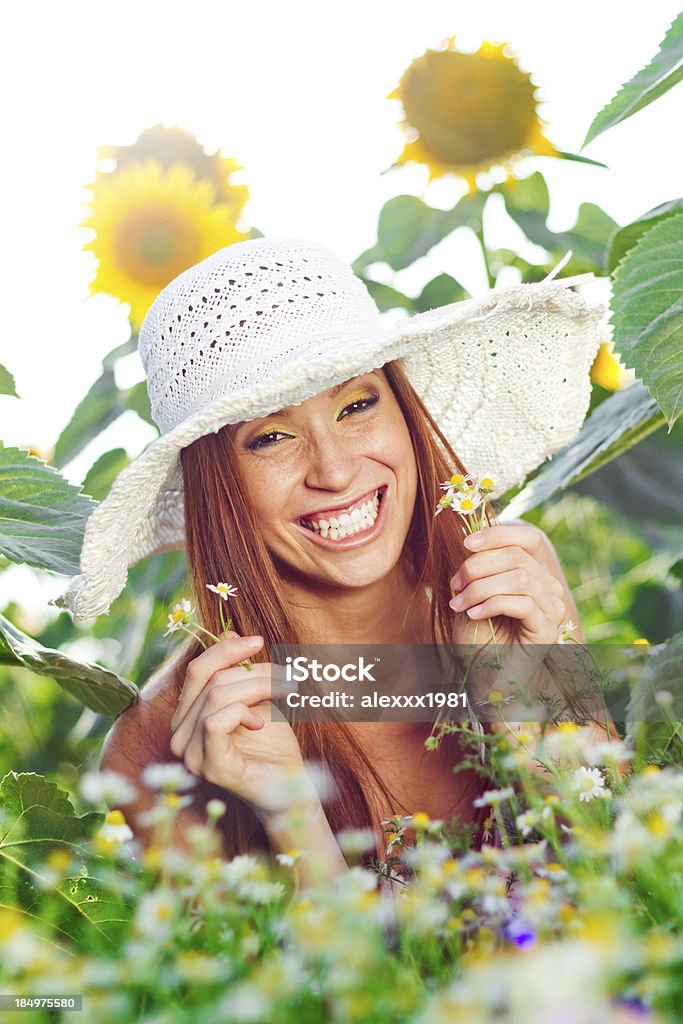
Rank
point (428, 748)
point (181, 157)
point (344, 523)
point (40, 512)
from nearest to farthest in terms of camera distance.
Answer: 1. point (428, 748)
2. point (40, 512)
3. point (344, 523)
4. point (181, 157)

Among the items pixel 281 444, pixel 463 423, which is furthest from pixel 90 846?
pixel 463 423

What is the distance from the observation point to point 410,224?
1.92 m

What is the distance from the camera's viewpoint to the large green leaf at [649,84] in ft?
3.30

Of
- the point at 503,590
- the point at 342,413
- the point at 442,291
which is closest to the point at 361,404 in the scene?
the point at 342,413

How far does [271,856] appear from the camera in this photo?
105 centimetres

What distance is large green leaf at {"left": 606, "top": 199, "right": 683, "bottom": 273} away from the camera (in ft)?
4.27

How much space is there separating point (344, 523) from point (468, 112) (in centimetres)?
103

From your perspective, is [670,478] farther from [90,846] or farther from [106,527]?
[90,846]

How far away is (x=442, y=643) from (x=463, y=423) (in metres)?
0.40

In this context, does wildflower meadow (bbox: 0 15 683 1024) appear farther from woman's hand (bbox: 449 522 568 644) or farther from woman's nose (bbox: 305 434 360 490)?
woman's nose (bbox: 305 434 360 490)

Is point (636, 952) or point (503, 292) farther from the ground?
point (503, 292)

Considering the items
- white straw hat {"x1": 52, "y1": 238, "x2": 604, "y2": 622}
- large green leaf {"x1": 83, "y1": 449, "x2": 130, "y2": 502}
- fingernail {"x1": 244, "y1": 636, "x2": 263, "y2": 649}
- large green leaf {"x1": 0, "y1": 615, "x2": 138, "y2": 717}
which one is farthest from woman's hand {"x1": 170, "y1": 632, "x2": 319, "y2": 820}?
large green leaf {"x1": 83, "y1": 449, "x2": 130, "y2": 502}

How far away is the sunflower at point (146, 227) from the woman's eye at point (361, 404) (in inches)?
28.4

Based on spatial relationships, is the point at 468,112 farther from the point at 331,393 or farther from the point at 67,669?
the point at 67,669
